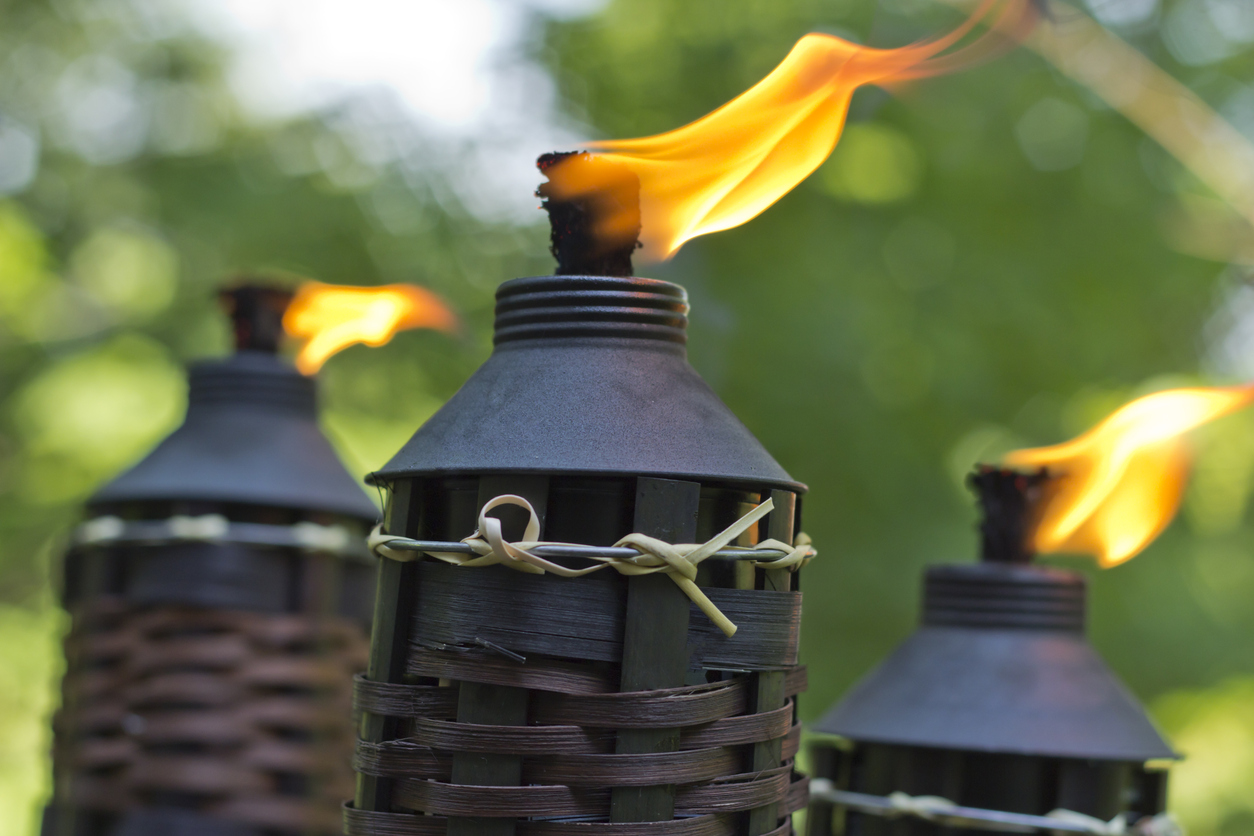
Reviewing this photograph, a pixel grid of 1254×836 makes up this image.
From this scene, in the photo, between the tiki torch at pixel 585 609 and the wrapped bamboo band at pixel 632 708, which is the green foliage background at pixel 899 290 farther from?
the wrapped bamboo band at pixel 632 708

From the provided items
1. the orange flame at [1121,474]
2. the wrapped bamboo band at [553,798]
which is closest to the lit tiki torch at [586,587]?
the wrapped bamboo band at [553,798]

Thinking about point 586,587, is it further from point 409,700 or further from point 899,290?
point 899,290

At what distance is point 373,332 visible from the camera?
1.74 metres

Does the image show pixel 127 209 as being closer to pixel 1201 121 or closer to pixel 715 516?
pixel 1201 121

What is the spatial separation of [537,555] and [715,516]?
0.16m

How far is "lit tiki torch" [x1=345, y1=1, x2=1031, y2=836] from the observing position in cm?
86

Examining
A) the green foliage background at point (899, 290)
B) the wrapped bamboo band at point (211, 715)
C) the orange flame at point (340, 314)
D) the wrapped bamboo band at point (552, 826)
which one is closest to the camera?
the wrapped bamboo band at point (552, 826)

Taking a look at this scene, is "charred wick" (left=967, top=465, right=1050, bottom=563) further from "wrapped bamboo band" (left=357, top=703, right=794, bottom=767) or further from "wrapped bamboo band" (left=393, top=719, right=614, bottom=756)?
"wrapped bamboo band" (left=393, top=719, right=614, bottom=756)

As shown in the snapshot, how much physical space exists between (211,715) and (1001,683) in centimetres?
104

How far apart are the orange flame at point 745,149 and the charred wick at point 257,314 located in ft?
2.95

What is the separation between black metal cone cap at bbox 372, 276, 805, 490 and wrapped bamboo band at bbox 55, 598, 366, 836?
72 centimetres

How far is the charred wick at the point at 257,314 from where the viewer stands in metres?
1.81

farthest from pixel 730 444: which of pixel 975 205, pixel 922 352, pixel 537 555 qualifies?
pixel 975 205

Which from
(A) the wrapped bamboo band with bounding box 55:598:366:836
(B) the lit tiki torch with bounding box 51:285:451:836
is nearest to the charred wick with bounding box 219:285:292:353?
(B) the lit tiki torch with bounding box 51:285:451:836
